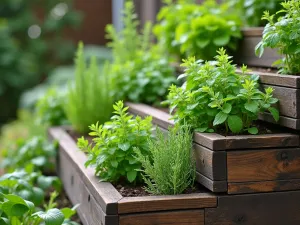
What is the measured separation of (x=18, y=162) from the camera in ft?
16.3

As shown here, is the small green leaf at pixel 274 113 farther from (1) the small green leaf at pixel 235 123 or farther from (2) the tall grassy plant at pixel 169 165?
(2) the tall grassy plant at pixel 169 165

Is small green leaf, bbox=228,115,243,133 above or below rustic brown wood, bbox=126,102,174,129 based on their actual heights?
above

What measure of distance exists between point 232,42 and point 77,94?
1449 mm

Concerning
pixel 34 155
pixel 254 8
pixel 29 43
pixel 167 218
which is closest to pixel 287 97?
pixel 167 218

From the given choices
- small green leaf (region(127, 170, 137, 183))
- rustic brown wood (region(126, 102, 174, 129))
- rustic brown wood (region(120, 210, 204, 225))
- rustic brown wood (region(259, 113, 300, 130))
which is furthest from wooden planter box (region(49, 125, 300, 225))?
rustic brown wood (region(126, 102, 174, 129))

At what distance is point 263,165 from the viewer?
111 inches

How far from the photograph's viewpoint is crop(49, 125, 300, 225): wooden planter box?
8.87ft

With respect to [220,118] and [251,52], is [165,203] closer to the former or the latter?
[220,118]

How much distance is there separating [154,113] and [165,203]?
52.2 inches

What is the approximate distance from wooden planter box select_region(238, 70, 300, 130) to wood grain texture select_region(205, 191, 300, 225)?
35cm

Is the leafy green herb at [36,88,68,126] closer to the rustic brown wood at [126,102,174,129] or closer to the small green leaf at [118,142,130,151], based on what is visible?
the rustic brown wood at [126,102,174,129]

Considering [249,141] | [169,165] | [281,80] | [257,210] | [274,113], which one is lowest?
[257,210]

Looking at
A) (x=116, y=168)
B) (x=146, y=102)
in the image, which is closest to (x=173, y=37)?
(x=146, y=102)

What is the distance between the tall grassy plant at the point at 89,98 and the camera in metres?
4.86
